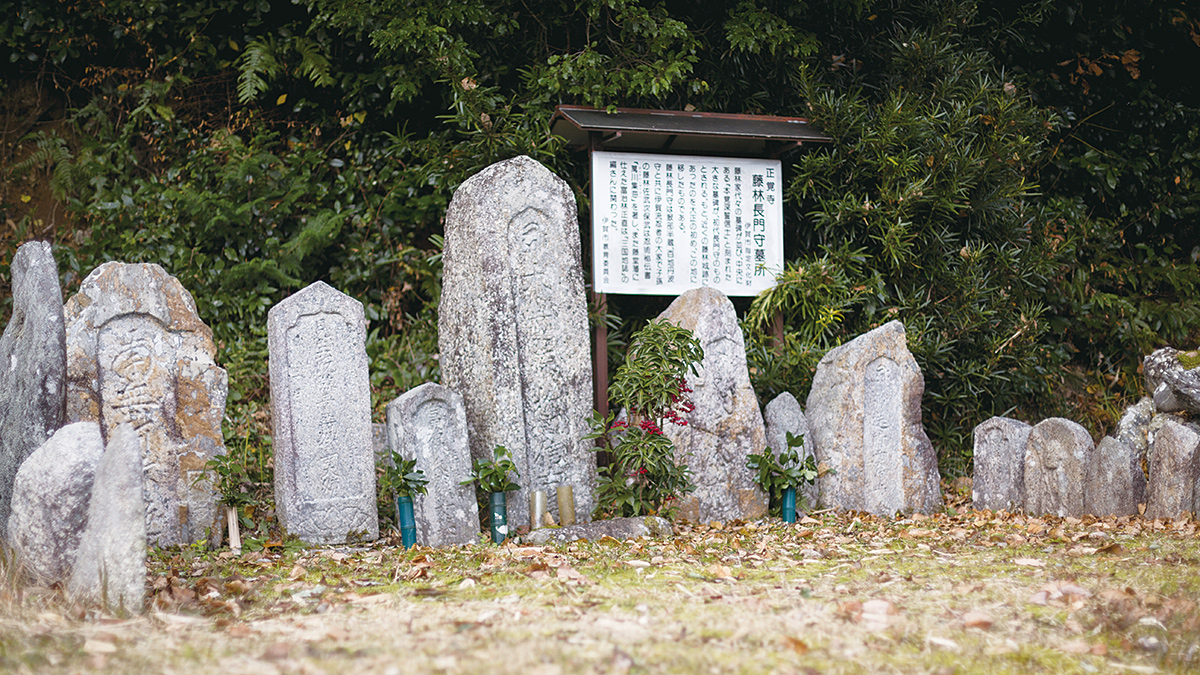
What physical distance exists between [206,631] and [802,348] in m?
5.06

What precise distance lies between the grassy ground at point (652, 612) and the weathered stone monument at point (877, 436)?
132 centimetres

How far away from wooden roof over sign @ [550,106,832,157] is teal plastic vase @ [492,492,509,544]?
2795 millimetres

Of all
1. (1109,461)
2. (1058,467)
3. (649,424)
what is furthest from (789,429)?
(1109,461)

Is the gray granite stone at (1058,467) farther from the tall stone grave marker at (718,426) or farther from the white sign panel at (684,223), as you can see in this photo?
the white sign panel at (684,223)

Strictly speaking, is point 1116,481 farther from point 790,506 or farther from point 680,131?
point 680,131

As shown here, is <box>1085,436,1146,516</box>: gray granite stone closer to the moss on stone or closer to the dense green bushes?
the moss on stone

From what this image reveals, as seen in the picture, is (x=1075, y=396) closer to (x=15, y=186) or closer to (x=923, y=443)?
(x=923, y=443)

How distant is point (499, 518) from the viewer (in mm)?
5012

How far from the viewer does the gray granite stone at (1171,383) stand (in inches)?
221

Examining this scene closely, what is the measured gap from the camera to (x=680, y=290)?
6.69m

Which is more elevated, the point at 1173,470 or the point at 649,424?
the point at 649,424

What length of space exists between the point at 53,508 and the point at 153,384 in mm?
1852

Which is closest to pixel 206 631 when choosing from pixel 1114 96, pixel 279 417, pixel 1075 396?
pixel 279 417

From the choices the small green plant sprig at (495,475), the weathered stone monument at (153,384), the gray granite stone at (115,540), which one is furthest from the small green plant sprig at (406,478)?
the gray granite stone at (115,540)
